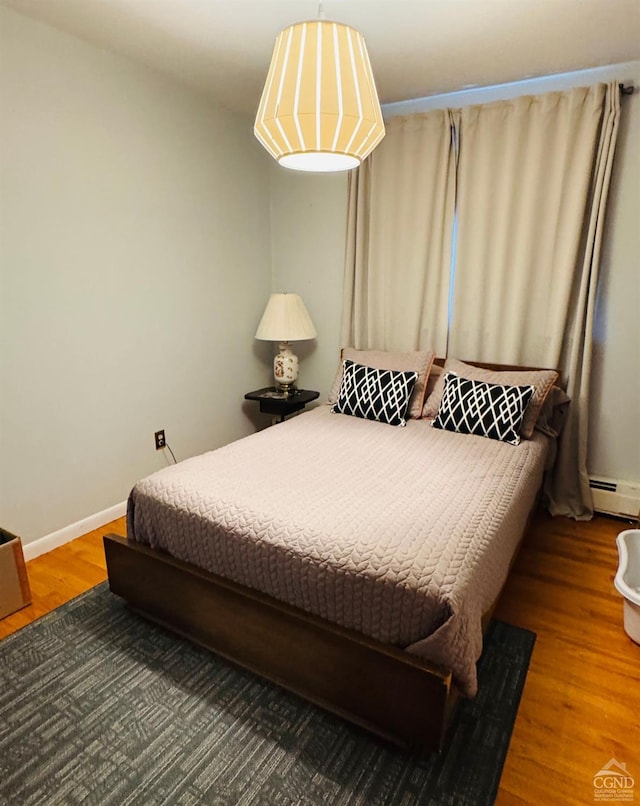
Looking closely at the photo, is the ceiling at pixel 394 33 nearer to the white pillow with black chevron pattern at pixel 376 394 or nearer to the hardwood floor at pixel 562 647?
the white pillow with black chevron pattern at pixel 376 394

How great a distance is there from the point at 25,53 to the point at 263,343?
2168mm

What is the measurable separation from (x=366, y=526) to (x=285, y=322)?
1.96m

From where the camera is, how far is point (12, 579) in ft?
6.53

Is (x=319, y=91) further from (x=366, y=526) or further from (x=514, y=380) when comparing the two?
(x=514, y=380)

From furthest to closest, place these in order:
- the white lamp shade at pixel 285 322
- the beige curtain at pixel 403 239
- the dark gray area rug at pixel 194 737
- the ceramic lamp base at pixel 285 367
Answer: the ceramic lamp base at pixel 285 367
the white lamp shade at pixel 285 322
the beige curtain at pixel 403 239
the dark gray area rug at pixel 194 737

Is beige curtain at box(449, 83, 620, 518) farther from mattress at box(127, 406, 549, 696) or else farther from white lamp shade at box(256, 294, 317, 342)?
white lamp shade at box(256, 294, 317, 342)


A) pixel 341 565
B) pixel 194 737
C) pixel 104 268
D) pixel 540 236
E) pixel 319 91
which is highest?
pixel 319 91

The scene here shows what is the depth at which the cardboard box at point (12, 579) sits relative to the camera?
1955 mm

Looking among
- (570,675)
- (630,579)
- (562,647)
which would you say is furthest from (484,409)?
(570,675)

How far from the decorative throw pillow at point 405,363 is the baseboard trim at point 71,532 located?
147cm

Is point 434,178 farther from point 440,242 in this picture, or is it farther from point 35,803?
point 35,803

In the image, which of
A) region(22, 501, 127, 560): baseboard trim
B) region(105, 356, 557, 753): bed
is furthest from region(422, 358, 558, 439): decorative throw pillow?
region(22, 501, 127, 560): baseboard trim

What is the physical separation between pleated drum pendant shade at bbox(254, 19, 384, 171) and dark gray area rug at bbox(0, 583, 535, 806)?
6.12 feet

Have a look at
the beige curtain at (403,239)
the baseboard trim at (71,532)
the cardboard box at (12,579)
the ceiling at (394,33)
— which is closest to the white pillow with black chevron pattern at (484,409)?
the beige curtain at (403,239)
